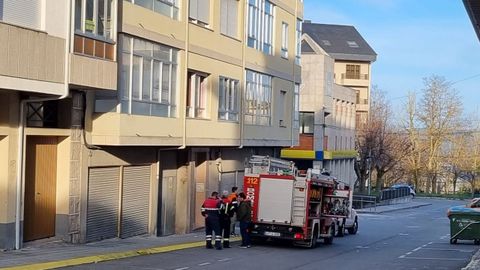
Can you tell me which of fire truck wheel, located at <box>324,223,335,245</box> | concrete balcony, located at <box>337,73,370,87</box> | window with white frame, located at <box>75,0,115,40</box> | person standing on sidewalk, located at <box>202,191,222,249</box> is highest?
concrete balcony, located at <box>337,73,370,87</box>

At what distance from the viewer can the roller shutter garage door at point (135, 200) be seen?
24172 millimetres

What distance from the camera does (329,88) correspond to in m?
64.2

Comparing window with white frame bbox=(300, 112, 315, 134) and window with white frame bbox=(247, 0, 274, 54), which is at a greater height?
window with white frame bbox=(247, 0, 274, 54)

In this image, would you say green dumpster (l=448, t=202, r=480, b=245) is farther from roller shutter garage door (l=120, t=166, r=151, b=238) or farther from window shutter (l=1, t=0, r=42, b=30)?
window shutter (l=1, t=0, r=42, b=30)

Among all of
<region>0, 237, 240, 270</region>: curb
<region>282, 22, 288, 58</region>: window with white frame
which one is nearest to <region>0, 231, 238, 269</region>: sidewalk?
<region>0, 237, 240, 270</region>: curb

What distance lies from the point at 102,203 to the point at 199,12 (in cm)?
827

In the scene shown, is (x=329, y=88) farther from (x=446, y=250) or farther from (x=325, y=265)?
(x=325, y=265)

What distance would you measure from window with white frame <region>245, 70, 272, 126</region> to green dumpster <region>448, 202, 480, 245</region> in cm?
889

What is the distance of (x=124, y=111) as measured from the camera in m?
22.3

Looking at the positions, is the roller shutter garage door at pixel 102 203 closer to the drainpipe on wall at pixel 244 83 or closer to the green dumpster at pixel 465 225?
the drainpipe on wall at pixel 244 83

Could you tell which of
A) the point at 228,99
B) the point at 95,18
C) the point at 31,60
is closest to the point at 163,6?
the point at 95,18

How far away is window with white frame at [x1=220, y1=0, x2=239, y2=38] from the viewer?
97.7 feet

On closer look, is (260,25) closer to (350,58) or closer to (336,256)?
(336,256)

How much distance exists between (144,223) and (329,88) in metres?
40.6
